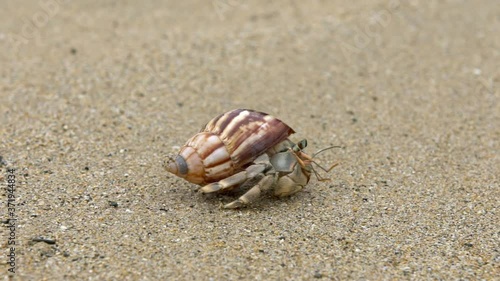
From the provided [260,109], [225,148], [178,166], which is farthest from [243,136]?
[260,109]

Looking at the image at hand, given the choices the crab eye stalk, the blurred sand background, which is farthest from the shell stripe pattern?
the blurred sand background

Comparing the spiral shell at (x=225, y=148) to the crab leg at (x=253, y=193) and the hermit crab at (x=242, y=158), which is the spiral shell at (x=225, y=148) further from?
the crab leg at (x=253, y=193)

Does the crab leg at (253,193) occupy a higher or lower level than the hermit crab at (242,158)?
lower

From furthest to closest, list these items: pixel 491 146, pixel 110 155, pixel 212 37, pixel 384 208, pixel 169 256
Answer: pixel 212 37 < pixel 491 146 < pixel 110 155 < pixel 384 208 < pixel 169 256

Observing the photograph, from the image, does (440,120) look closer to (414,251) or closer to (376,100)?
(376,100)

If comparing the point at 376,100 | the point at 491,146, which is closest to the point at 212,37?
the point at 376,100

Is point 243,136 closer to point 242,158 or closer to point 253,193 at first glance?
point 242,158

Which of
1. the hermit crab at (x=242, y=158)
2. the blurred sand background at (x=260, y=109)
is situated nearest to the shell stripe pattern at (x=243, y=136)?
the hermit crab at (x=242, y=158)
